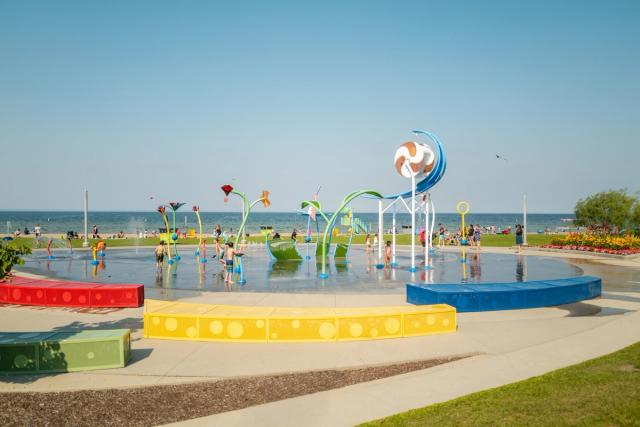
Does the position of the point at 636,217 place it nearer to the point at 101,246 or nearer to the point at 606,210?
Result: the point at 606,210

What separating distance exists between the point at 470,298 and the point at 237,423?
339 inches

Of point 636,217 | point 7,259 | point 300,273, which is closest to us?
point 7,259

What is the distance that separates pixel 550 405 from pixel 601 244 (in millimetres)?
29747

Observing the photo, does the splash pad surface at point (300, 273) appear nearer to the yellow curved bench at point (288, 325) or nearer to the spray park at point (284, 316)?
the spray park at point (284, 316)

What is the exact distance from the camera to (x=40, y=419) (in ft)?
21.9

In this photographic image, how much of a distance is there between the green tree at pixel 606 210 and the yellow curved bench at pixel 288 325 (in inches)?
1676

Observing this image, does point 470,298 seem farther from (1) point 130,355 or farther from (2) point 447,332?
(1) point 130,355

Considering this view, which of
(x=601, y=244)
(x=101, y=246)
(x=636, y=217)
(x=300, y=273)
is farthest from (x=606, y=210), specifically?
(x=101, y=246)

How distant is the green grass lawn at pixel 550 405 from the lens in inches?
238

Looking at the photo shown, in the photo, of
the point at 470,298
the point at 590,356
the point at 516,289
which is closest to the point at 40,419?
the point at 590,356

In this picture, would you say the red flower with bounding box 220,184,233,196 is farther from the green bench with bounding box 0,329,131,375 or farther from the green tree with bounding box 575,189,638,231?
the green tree with bounding box 575,189,638,231

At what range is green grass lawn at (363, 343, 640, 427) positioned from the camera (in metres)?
6.05

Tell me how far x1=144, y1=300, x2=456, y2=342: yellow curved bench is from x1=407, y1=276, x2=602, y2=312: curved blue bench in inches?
96.7

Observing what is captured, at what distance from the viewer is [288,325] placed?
33.5 feet
